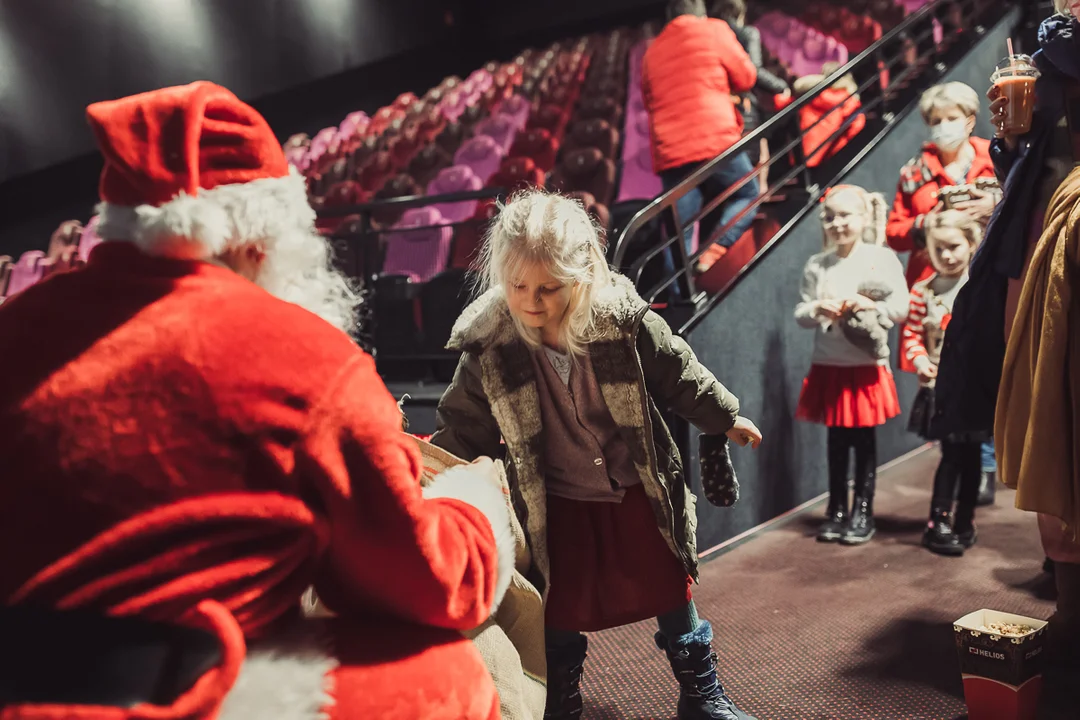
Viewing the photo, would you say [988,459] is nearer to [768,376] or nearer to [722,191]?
[768,376]

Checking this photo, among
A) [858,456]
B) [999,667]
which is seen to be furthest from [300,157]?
[999,667]

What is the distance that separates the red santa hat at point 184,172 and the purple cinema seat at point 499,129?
7.26m

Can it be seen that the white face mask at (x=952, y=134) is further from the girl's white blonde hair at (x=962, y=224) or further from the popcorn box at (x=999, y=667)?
the popcorn box at (x=999, y=667)

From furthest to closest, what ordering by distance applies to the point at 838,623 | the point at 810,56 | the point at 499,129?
the point at 499,129
the point at 810,56
the point at 838,623

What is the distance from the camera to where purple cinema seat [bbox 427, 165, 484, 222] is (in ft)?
21.1

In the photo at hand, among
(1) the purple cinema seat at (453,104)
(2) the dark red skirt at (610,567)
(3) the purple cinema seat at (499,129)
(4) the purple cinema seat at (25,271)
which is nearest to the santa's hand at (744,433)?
(2) the dark red skirt at (610,567)

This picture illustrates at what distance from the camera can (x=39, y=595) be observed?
32.6 inches

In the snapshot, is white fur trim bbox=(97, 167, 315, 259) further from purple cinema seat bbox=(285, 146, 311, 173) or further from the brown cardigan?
purple cinema seat bbox=(285, 146, 311, 173)

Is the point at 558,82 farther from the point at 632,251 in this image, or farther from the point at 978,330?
the point at 978,330

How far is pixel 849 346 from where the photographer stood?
3.31 m

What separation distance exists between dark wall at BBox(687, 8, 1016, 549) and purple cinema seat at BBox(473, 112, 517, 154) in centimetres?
477

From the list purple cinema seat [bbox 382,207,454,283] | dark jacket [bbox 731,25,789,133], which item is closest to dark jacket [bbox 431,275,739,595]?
dark jacket [bbox 731,25,789,133]

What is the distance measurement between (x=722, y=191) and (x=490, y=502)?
305 cm

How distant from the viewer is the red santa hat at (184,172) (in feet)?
2.95
